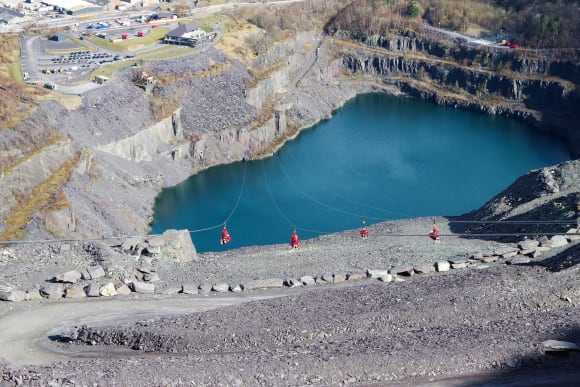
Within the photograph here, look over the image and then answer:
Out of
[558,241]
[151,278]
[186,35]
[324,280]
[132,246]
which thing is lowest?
[132,246]

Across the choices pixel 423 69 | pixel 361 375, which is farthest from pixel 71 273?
pixel 423 69

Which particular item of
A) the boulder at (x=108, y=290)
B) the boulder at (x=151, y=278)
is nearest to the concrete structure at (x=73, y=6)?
the boulder at (x=151, y=278)

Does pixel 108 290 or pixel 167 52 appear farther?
pixel 167 52

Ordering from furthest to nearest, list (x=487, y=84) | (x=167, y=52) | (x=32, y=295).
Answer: (x=487, y=84)
(x=167, y=52)
(x=32, y=295)

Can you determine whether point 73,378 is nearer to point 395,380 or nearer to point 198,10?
point 395,380

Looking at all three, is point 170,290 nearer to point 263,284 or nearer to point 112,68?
point 263,284

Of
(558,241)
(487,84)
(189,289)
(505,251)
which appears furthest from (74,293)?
(487,84)

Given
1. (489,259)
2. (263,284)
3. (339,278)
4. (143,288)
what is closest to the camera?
(143,288)
